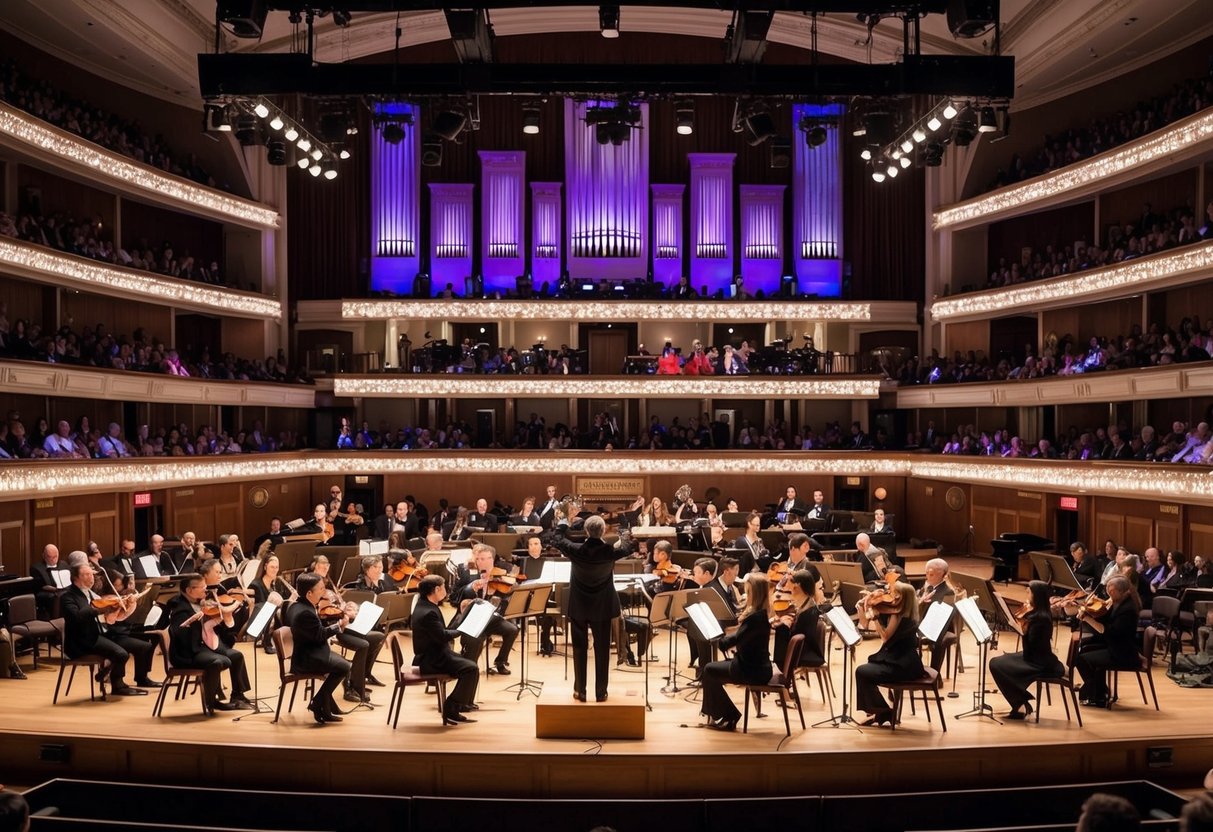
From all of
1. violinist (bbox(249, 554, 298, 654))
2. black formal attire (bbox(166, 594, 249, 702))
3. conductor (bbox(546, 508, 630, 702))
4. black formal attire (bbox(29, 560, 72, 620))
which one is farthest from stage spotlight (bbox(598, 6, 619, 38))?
black formal attire (bbox(29, 560, 72, 620))

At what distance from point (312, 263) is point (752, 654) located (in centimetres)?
2034

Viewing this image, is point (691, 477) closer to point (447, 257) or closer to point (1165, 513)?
point (447, 257)

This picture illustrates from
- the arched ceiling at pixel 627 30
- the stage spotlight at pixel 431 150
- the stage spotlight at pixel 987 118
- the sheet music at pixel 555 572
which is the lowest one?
the sheet music at pixel 555 572

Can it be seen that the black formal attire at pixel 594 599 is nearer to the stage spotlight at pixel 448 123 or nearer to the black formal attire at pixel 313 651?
the black formal attire at pixel 313 651

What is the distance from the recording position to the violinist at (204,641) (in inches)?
393

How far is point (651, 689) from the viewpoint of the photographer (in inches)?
444

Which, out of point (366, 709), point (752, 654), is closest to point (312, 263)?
point (366, 709)

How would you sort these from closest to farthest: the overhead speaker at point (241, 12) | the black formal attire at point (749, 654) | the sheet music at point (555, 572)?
1. the black formal attire at point (749, 654)
2. the overhead speaker at point (241, 12)
3. the sheet music at point (555, 572)

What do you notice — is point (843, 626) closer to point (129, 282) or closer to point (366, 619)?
point (366, 619)

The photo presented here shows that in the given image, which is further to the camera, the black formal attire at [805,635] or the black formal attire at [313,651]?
the black formal attire at [805,635]

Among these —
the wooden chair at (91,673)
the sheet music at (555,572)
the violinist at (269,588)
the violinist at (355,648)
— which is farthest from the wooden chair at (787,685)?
the wooden chair at (91,673)

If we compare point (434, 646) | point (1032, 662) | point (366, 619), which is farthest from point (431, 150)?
point (1032, 662)

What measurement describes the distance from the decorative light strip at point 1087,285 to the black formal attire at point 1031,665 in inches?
372

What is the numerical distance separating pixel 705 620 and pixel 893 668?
6.21 ft
